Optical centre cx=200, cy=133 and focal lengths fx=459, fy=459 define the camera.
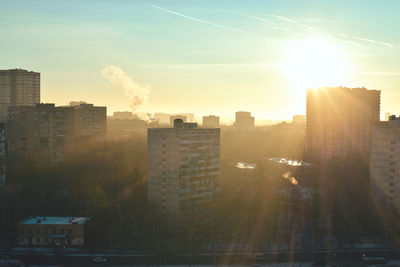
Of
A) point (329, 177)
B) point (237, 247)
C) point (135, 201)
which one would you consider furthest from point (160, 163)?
point (329, 177)

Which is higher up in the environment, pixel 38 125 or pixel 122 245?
pixel 38 125

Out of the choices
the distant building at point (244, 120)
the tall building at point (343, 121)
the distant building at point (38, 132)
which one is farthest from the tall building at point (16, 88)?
the distant building at point (244, 120)

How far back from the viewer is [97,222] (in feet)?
86.1

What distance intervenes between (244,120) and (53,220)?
9659 cm

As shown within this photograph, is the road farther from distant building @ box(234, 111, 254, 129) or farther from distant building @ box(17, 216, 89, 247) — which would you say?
distant building @ box(234, 111, 254, 129)

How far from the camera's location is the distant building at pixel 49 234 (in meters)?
24.5

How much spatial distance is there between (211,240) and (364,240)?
8.67m

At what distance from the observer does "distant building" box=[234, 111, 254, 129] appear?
4688 inches

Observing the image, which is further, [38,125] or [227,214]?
[38,125]

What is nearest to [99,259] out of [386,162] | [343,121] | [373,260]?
[373,260]

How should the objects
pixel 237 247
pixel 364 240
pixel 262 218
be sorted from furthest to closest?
1. pixel 262 218
2. pixel 364 240
3. pixel 237 247

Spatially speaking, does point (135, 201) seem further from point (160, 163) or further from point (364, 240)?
Result: point (364, 240)

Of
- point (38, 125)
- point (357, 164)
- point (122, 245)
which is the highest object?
point (38, 125)

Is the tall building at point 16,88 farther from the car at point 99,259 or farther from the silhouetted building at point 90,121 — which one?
the car at point 99,259
